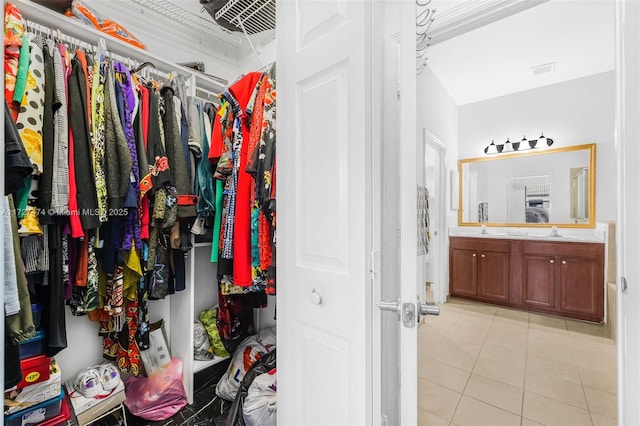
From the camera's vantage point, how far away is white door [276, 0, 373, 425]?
91 cm

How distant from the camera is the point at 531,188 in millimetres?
3725

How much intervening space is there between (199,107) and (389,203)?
1299 millimetres

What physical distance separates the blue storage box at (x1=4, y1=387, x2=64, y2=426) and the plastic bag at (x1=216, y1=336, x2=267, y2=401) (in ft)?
2.47

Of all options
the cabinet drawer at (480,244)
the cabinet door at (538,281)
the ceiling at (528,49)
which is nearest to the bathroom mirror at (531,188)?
the cabinet drawer at (480,244)

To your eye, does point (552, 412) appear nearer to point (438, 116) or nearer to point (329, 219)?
point (329, 219)

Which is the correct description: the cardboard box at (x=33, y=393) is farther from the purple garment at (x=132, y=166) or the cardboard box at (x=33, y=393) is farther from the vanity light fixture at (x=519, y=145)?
the vanity light fixture at (x=519, y=145)

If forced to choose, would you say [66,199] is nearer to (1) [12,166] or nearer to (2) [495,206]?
(1) [12,166]

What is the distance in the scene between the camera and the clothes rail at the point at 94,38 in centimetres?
126

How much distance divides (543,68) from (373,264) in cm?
353

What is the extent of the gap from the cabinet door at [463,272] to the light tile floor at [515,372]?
0.57 meters

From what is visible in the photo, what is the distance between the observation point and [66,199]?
114 cm

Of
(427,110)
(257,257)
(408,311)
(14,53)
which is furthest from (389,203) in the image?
(427,110)

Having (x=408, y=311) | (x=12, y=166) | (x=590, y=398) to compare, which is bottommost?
(x=590, y=398)

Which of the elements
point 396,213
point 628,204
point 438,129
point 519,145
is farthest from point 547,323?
point 396,213
